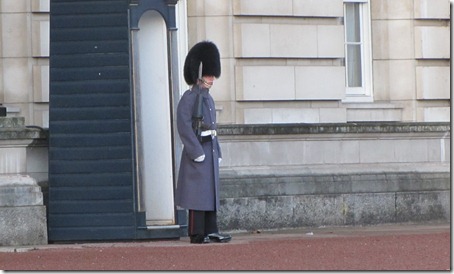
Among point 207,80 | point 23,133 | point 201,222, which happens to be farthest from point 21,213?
point 207,80

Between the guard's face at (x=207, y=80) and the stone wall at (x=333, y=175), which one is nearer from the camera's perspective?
the guard's face at (x=207, y=80)

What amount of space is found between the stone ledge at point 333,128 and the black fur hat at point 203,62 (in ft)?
6.51

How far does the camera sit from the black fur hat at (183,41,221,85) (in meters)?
15.9

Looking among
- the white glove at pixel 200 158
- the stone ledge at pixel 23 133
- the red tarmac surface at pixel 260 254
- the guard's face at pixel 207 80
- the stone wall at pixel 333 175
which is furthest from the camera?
the stone wall at pixel 333 175

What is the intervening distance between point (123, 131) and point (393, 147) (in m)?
4.27

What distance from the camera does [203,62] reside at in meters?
16.0

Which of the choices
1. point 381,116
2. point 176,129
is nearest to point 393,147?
point 381,116

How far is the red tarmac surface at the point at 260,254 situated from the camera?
12906 mm

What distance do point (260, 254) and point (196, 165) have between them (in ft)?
6.62

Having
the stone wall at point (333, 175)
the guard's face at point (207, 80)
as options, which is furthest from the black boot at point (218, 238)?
the stone wall at point (333, 175)

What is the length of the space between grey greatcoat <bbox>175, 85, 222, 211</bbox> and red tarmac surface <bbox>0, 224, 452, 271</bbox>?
0.42m

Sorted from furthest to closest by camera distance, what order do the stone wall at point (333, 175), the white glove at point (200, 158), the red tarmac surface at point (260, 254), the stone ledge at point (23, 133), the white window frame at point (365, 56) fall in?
1. the white window frame at point (365, 56)
2. the stone wall at point (333, 175)
3. the stone ledge at point (23, 133)
4. the white glove at point (200, 158)
5. the red tarmac surface at point (260, 254)

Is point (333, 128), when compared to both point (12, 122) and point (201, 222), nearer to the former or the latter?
point (201, 222)

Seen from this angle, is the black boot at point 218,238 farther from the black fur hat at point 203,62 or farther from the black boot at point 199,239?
the black fur hat at point 203,62
